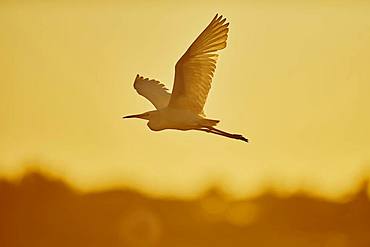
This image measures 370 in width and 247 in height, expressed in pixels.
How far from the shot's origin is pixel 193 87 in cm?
216

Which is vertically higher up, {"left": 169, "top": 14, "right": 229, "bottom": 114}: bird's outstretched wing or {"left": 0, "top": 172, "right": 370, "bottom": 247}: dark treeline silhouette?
{"left": 169, "top": 14, "right": 229, "bottom": 114}: bird's outstretched wing

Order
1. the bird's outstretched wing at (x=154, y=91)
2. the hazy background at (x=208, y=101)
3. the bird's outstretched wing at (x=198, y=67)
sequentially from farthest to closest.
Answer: the hazy background at (x=208, y=101) → the bird's outstretched wing at (x=154, y=91) → the bird's outstretched wing at (x=198, y=67)

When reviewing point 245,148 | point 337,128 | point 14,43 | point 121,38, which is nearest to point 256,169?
point 245,148

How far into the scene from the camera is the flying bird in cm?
209

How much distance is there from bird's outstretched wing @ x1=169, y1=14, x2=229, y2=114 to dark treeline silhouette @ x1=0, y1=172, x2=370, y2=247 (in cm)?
54

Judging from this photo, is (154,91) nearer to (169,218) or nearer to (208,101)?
(208,101)

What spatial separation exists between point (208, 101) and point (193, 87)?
0.42m

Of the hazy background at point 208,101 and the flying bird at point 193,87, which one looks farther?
the hazy background at point 208,101

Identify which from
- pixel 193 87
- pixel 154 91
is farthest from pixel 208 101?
pixel 193 87

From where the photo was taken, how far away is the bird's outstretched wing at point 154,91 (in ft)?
7.43

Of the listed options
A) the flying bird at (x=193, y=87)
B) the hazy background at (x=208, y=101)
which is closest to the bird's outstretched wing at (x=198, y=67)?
the flying bird at (x=193, y=87)

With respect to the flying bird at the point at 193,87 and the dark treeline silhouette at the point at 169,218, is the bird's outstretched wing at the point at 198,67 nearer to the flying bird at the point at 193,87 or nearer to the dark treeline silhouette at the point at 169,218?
the flying bird at the point at 193,87

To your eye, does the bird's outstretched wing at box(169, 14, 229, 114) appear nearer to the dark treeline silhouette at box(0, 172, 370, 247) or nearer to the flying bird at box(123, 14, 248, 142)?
the flying bird at box(123, 14, 248, 142)

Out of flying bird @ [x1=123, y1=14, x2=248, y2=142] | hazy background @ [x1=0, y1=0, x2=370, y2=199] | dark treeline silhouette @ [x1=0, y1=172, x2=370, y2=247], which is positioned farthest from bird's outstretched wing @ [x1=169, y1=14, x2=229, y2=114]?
dark treeline silhouette @ [x1=0, y1=172, x2=370, y2=247]
